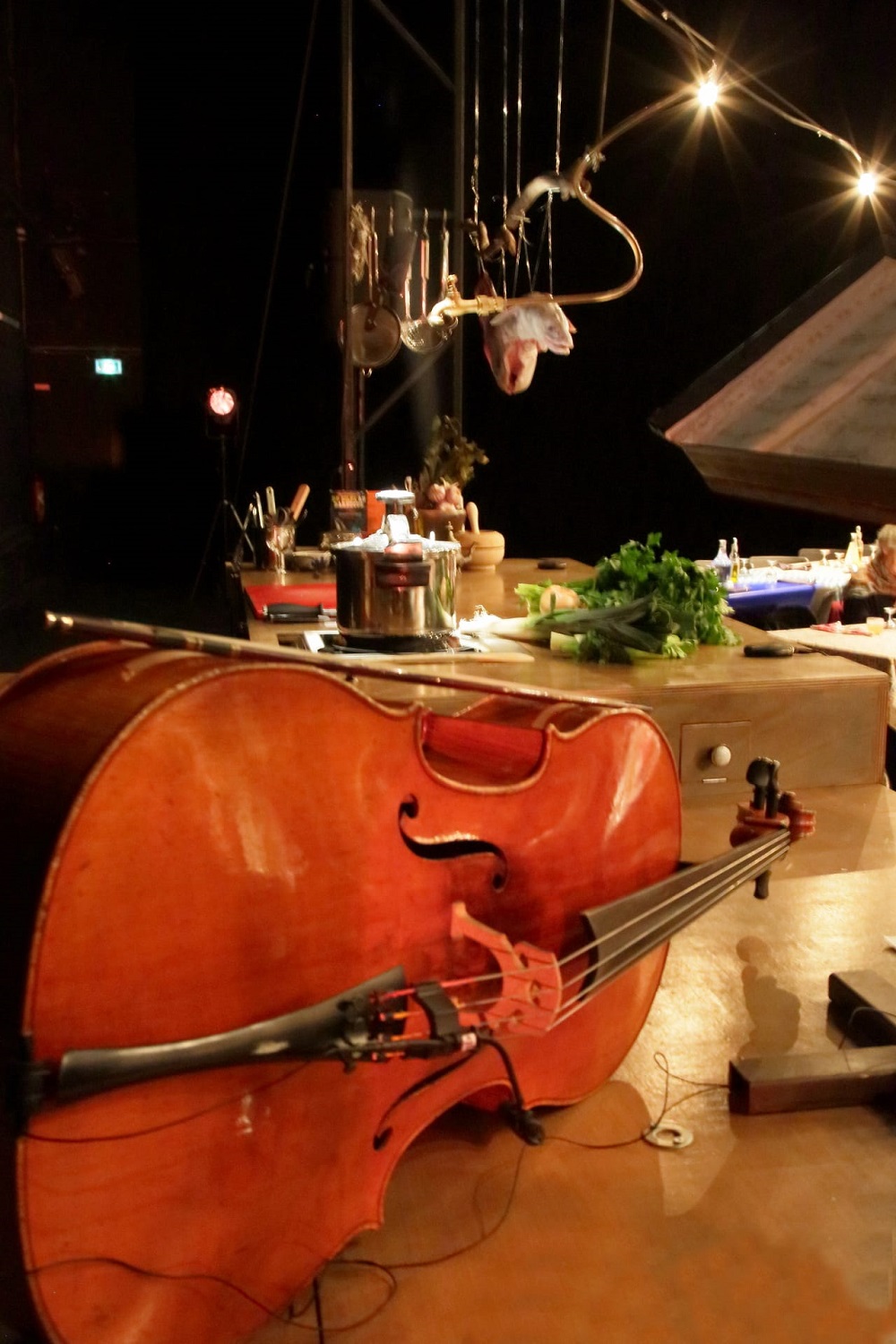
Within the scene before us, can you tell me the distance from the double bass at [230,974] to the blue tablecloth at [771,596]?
3.72 m

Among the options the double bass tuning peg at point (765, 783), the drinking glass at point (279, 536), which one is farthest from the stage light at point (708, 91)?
the double bass tuning peg at point (765, 783)

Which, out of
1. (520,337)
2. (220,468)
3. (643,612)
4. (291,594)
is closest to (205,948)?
(643,612)

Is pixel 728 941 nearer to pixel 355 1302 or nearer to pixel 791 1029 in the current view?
pixel 791 1029

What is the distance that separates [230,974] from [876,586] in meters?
3.91

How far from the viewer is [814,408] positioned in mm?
550

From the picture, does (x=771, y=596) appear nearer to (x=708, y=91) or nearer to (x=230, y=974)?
(x=708, y=91)

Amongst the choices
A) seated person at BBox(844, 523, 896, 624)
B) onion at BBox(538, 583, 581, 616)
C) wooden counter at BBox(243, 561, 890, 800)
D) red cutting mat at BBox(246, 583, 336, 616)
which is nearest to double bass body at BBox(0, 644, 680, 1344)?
wooden counter at BBox(243, 561, 890, 800)

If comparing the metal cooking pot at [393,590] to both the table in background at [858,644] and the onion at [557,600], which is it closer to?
the onion at [557,600]

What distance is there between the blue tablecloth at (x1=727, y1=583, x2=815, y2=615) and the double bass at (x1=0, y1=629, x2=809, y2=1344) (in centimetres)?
372

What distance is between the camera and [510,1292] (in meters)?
0.78

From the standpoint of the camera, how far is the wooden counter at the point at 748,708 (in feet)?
6.43

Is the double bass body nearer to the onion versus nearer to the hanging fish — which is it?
the onion

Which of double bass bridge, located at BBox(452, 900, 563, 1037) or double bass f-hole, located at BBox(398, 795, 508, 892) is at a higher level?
double bass f-hole, located at BBox(398, 795, 508, 892)

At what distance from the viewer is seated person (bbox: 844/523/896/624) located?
406 centimetres
